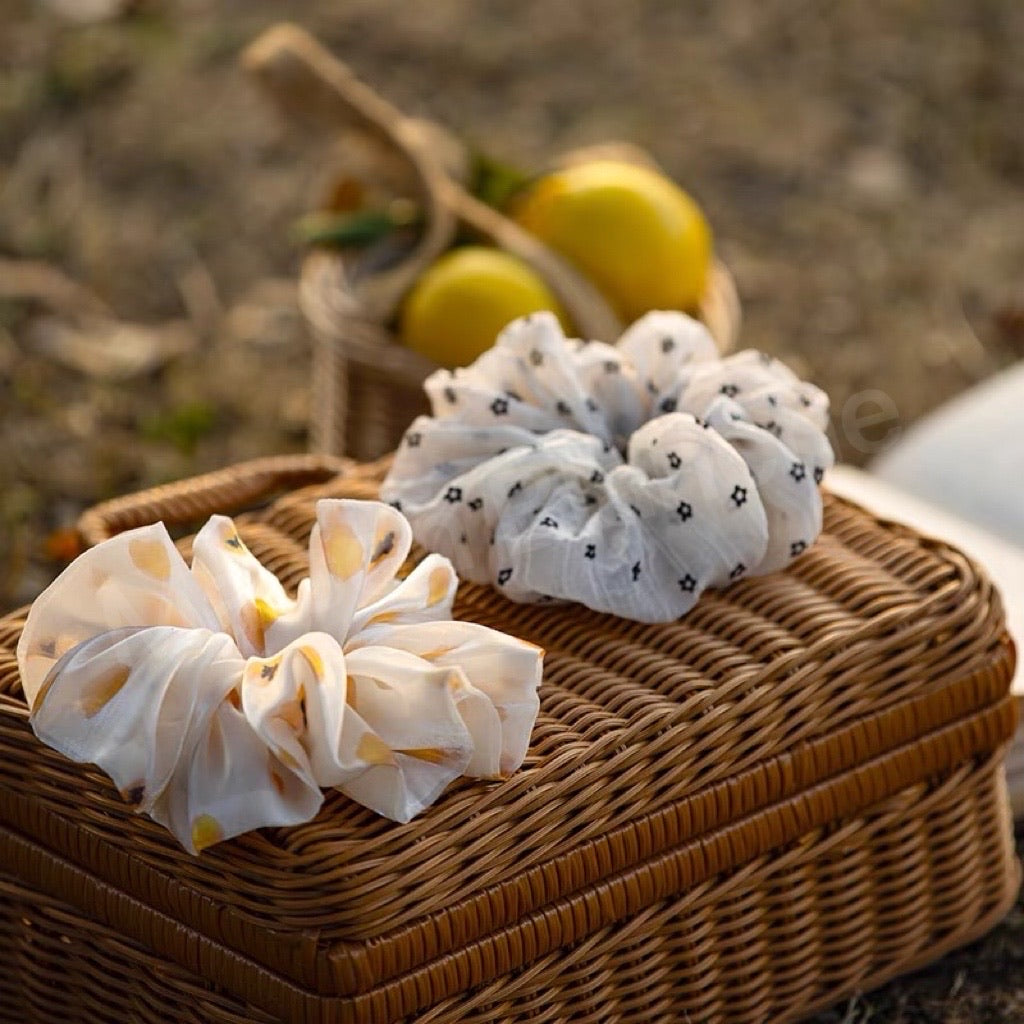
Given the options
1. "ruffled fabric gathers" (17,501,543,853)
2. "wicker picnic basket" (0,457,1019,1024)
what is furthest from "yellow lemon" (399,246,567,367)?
"ruffled fabric gathers" (17,501,543,853)

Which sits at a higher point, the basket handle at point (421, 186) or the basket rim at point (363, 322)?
the basket handle at point (421, 186)

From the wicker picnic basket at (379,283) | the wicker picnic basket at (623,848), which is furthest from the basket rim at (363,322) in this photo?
the wicker picnic basket at (623,848)

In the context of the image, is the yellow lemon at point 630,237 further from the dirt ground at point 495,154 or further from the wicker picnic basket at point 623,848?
the wicker picnic basket at point 623,848

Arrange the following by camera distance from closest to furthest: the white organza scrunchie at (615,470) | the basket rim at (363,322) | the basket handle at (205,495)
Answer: the white organza scrunchie at (615,470) → the basket handle at (205,495) → the basket rim at (363,322)

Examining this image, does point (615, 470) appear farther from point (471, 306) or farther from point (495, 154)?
point (495, 154)

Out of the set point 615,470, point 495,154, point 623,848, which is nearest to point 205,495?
point 615,470
